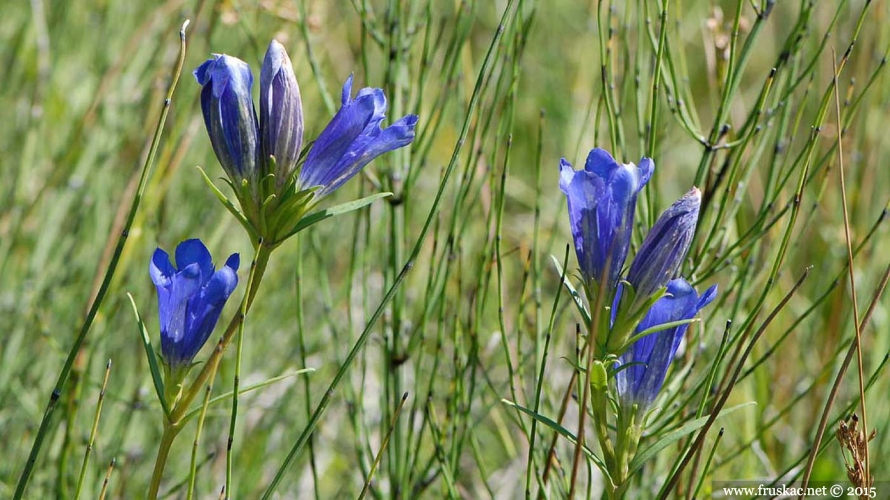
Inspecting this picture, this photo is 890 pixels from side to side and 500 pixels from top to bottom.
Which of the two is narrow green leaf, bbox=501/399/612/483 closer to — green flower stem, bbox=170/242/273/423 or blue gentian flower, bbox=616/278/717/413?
blue gentian flower, bbox=616/278/717/413

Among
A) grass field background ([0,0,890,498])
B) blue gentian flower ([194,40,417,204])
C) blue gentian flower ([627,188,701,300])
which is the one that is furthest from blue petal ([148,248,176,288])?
blue gentian flower ([627,188,701,300])

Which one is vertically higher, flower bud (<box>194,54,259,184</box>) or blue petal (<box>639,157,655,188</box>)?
flower bud (<box>194,54,259,184</box>)

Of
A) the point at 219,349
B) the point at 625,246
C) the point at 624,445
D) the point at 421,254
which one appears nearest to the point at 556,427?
the point at 624,445

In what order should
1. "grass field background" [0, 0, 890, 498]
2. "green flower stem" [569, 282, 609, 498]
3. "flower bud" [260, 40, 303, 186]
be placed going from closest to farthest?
"green flower stem" [569, 282, 609, 498], "flower bud" [260, 40, 303, 186], "grass field background" [0, 0, 890, 498]

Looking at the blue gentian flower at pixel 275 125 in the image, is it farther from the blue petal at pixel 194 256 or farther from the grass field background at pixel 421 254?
the grass field background at pixel 421 254

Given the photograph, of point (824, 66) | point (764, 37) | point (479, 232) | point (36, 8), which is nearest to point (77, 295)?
point (36, 8)

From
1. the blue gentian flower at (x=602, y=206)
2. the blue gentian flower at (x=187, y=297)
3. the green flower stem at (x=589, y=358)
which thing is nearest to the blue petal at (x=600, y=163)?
the blue gentian flower at (x=602, y=206)
